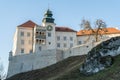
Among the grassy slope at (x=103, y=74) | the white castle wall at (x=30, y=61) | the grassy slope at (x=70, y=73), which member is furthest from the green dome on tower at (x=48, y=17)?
the grassy slope at (x=103, y=74)

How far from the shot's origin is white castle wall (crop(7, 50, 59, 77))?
74988 millimetres

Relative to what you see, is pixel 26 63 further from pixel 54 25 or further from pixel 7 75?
pixel 54 25

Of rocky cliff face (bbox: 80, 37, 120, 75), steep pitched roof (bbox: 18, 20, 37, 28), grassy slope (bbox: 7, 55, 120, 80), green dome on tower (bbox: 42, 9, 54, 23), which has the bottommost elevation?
grassy slope (bbox: 7, 55, 120, 80)

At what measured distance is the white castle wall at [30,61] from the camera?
74988 millimetres

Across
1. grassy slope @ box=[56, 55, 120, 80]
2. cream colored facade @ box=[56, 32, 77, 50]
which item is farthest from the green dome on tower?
grassy slope @ box=[56, 55, 120, 80]

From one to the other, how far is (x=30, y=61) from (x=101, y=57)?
30.1 meters

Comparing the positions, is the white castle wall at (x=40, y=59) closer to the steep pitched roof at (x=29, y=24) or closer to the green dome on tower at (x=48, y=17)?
the steep pitched roof at (x=29, y=24)

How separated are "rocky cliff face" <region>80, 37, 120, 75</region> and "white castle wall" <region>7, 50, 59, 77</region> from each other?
2164 centimetres

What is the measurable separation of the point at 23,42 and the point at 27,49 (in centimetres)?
231

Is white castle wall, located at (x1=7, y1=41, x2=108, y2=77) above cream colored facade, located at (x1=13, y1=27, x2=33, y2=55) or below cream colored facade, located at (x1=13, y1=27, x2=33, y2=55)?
below

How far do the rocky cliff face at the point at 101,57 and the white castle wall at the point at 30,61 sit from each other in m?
21.6

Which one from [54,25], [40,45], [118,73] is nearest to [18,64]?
[40,45]

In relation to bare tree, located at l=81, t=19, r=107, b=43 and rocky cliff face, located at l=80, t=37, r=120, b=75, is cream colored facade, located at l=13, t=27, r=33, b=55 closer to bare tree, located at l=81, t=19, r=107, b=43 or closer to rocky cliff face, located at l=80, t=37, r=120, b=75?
bare tree, located at l=81, t=19, r=107, b=43

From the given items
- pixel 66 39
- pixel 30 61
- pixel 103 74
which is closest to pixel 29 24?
pixel 66 39
